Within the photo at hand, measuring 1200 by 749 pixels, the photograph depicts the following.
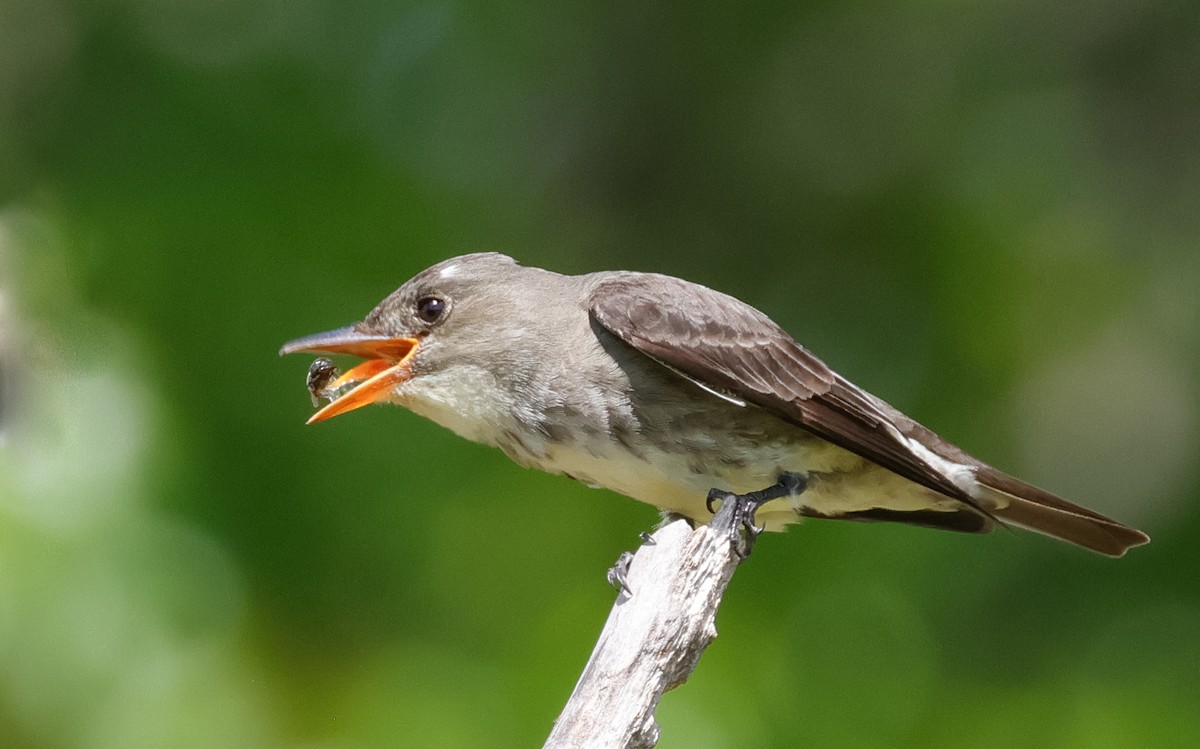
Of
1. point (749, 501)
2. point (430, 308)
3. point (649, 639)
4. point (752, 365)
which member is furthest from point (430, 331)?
point (649, 639)

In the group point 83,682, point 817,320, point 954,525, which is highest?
point 817,320

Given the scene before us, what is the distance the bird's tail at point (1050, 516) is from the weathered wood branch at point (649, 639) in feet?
4.90

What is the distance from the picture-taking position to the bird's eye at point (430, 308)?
5125 mm

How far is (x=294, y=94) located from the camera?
614 centimetres

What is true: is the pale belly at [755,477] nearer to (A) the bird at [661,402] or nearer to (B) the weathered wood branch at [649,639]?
(A) the bird at [661,402]

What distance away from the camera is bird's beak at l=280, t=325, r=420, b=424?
15.6 ft

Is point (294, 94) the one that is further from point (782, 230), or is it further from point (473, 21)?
point (782, 230)

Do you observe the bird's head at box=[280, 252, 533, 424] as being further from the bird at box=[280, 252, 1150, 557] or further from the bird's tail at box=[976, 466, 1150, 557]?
the bird's tail at box=[976, 466, 1150, 557]

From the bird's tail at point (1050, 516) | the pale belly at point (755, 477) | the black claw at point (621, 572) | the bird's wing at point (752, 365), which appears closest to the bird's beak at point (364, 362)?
the pale belly at point (755, 477)

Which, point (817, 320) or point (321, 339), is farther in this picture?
point (817, 320)

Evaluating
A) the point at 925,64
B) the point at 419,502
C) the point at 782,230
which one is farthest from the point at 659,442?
the point at 925,64

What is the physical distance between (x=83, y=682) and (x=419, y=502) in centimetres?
124

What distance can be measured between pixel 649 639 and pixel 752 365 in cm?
156

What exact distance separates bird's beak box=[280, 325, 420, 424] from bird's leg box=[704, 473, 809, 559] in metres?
1.10
